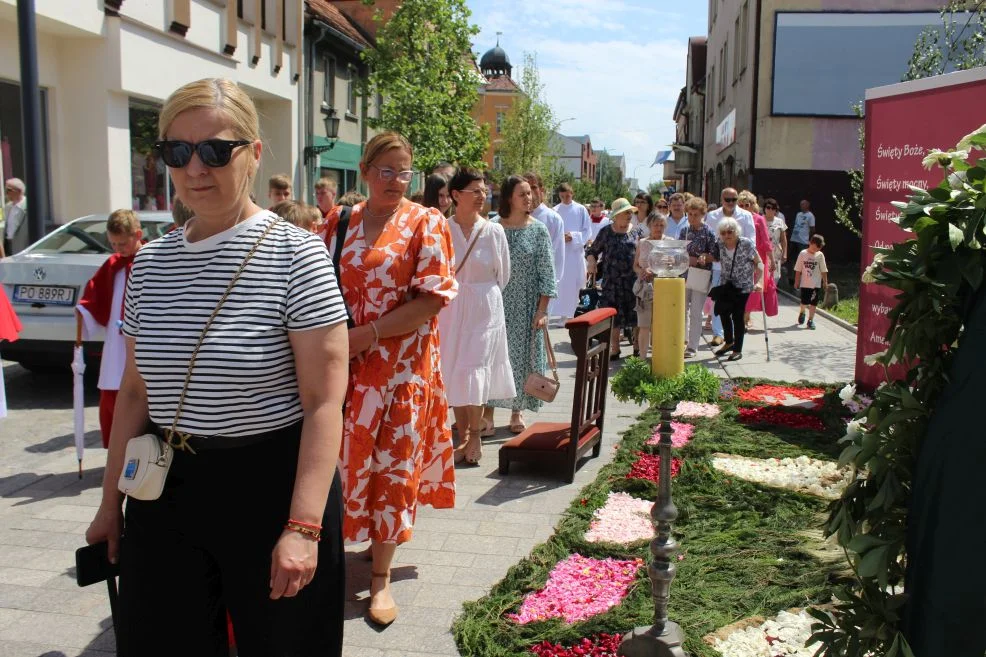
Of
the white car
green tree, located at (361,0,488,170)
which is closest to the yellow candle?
the white car

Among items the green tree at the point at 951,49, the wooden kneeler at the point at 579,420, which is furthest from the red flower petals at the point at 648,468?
the green tree at the point at 951,49

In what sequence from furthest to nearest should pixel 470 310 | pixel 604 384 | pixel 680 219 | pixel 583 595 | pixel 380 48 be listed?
pixel 380 48, pixel 680 219, pixel 604 384, pixel 470 310, pixel 583 595

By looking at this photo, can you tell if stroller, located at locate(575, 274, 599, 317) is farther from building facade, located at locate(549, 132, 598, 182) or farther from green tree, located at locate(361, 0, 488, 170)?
building facade, located at locate(549, 132, 598, 182)

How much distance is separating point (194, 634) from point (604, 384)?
462cm

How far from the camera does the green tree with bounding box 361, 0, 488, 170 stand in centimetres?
2798

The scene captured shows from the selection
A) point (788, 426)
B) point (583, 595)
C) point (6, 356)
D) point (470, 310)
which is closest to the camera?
point (583, 595)

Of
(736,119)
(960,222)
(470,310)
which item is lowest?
(470,310)

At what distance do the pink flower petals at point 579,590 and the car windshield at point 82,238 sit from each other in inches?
240

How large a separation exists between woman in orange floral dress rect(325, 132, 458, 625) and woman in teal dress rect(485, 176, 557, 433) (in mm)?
2964

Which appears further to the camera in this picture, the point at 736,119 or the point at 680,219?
the point at 736,119

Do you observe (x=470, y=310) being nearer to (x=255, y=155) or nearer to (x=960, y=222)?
(x=255, y=155)

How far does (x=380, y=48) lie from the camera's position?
2931 centimetres

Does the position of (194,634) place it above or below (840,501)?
below

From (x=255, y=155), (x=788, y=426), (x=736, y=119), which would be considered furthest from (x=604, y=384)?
(x=736, y=119)
